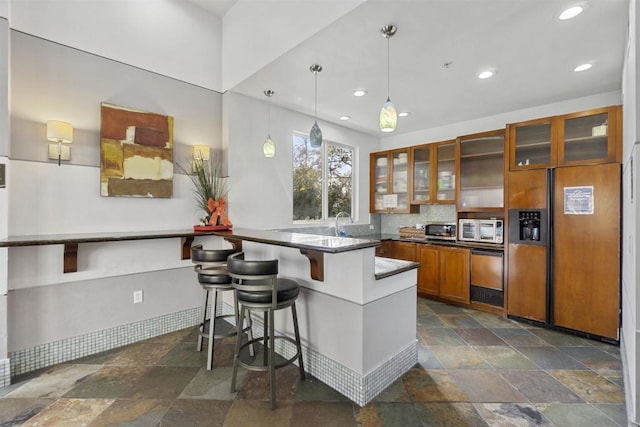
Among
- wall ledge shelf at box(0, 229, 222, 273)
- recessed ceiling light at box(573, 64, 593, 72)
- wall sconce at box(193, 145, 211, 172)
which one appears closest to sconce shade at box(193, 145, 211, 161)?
wall sconce at box(193, 145, 211, 172)

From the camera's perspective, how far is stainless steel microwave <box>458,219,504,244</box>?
3854 millimetres

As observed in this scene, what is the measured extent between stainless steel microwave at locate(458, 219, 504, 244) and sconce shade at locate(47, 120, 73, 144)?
15.1 ft

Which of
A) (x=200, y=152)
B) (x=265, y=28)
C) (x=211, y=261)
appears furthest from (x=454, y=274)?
(x=265, y=28)

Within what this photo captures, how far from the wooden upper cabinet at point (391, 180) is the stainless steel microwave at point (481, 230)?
97 cm

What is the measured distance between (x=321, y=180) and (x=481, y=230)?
2.47 meters

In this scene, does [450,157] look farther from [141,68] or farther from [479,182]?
[141,68]

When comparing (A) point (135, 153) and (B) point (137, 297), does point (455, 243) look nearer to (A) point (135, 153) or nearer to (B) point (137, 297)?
(B) point (137, 297)

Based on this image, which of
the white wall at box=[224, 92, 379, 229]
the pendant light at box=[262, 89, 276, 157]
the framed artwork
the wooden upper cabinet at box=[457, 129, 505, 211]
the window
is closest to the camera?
the framed artwork

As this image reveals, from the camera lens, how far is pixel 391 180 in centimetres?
524

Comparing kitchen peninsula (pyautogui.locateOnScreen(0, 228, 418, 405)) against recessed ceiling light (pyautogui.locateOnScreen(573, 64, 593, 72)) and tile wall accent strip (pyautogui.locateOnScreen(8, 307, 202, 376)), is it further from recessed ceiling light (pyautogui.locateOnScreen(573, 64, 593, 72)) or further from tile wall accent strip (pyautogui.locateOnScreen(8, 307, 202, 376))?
recessed ceiling light (pyautogui.locateOnScreen(573, 64, 593, 72))

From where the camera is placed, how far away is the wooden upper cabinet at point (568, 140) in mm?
2924

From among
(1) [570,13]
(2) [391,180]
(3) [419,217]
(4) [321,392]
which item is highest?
(1) [570,13]

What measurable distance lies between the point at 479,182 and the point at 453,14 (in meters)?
2.65

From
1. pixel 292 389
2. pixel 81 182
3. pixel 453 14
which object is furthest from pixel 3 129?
pixel 453 14
